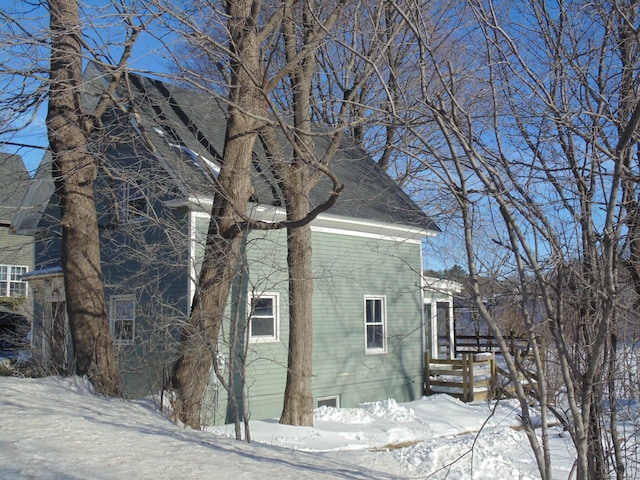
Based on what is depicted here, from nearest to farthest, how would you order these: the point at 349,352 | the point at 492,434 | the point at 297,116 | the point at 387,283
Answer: the point at 492,434, the point at 297,116, the point at 349,352, the point at 387,283

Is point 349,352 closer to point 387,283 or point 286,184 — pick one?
point 387,283

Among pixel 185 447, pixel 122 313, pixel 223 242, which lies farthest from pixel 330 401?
pixel 185 447

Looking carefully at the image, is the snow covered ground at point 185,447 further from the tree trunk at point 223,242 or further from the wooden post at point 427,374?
the wooden post at point 427,374

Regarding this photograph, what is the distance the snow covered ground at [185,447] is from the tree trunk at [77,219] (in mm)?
629

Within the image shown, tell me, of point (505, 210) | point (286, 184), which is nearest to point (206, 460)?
point (505, 210)

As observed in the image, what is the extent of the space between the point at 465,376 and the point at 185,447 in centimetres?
1109

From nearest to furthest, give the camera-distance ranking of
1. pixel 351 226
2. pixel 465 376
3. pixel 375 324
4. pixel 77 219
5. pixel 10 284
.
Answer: pixel 77 219
pixel 351 226
pixel 465 376
pixel 375 324
pixel 10 284

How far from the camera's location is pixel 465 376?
15.6 m

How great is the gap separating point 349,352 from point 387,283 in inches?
85.2

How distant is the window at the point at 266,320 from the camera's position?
1323cm

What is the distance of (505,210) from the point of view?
445cm

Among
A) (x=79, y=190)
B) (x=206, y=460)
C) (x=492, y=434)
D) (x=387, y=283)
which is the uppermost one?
(x=79, y=190)

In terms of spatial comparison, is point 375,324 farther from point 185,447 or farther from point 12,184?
point 185,447

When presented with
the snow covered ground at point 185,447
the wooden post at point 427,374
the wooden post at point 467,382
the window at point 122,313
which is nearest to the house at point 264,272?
the window at point 122,313
